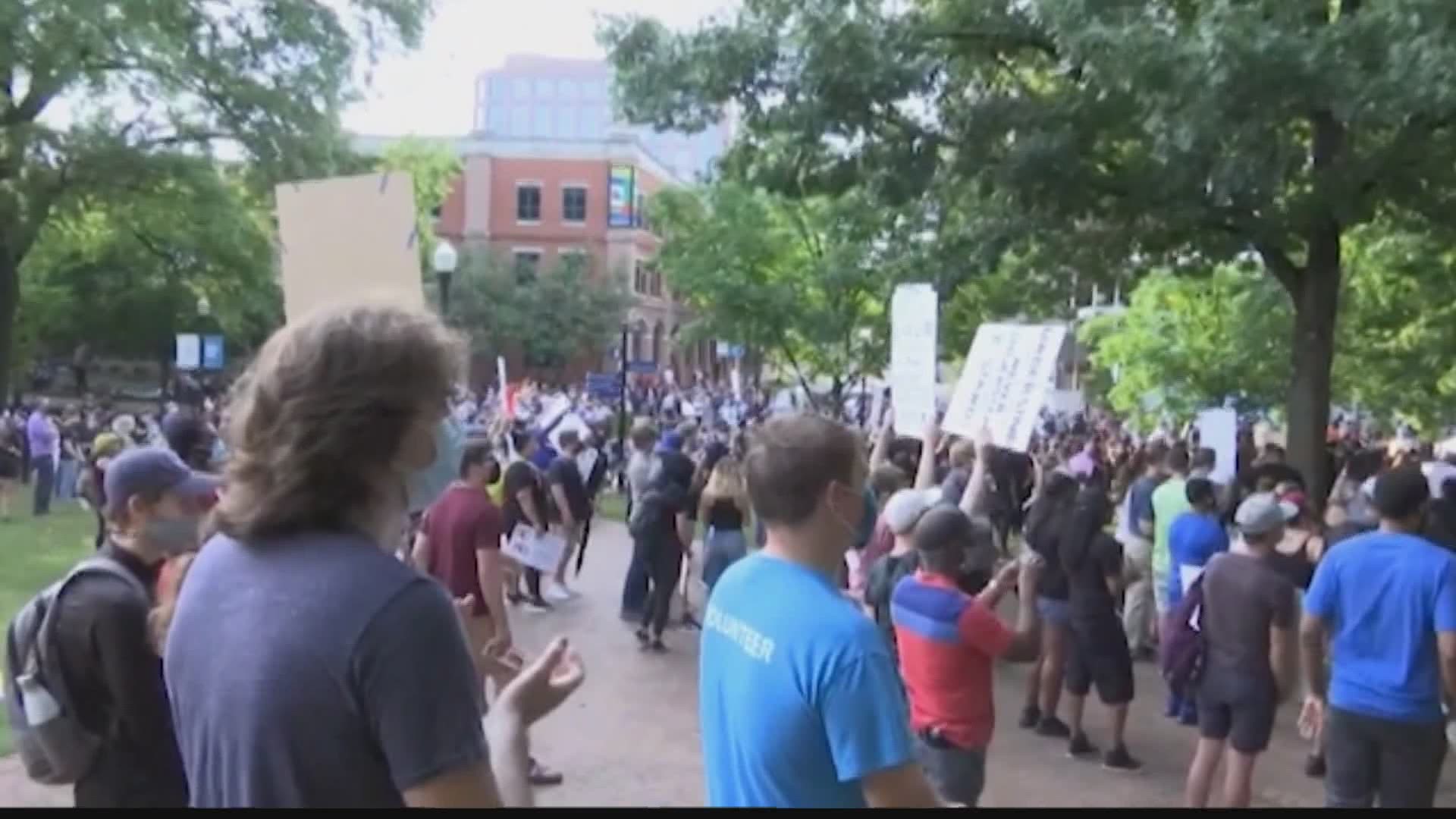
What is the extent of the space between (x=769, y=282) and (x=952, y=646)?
33.5m

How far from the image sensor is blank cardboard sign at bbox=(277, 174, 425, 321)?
5152 mm

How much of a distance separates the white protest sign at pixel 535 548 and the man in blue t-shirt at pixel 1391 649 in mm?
6785

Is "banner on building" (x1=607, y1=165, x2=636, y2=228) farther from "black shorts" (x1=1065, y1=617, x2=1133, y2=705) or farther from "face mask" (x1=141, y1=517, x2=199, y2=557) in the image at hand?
"face mask" (x1=141, y1=517, x2=199, y2=557)

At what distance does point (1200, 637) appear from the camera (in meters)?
7.66

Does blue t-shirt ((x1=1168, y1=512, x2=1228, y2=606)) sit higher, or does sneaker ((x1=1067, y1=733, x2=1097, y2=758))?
blue t-shirt ((x1=1168, y1=512, x2=1228, y2=606))

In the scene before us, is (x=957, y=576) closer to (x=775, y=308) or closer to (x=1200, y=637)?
(x=1200, y=637)

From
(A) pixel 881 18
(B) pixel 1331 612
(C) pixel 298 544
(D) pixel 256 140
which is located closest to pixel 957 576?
(B) pixel 1331 612

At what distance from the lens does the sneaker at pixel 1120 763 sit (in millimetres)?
9211

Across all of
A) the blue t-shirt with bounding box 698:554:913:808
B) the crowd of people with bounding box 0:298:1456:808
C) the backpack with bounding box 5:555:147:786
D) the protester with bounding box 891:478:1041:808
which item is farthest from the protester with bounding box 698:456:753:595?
the blue t-shirt with bounding box 698:554:913:808

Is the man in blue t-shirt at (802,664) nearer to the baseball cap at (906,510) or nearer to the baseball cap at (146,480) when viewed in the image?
the baseball cap at (146,480)

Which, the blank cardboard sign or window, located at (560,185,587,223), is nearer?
the blank cardboard sign

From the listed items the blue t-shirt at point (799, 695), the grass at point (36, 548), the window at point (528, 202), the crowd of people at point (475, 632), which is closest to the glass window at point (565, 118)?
the window at point (528, 202)

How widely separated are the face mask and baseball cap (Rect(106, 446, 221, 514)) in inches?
2.9
